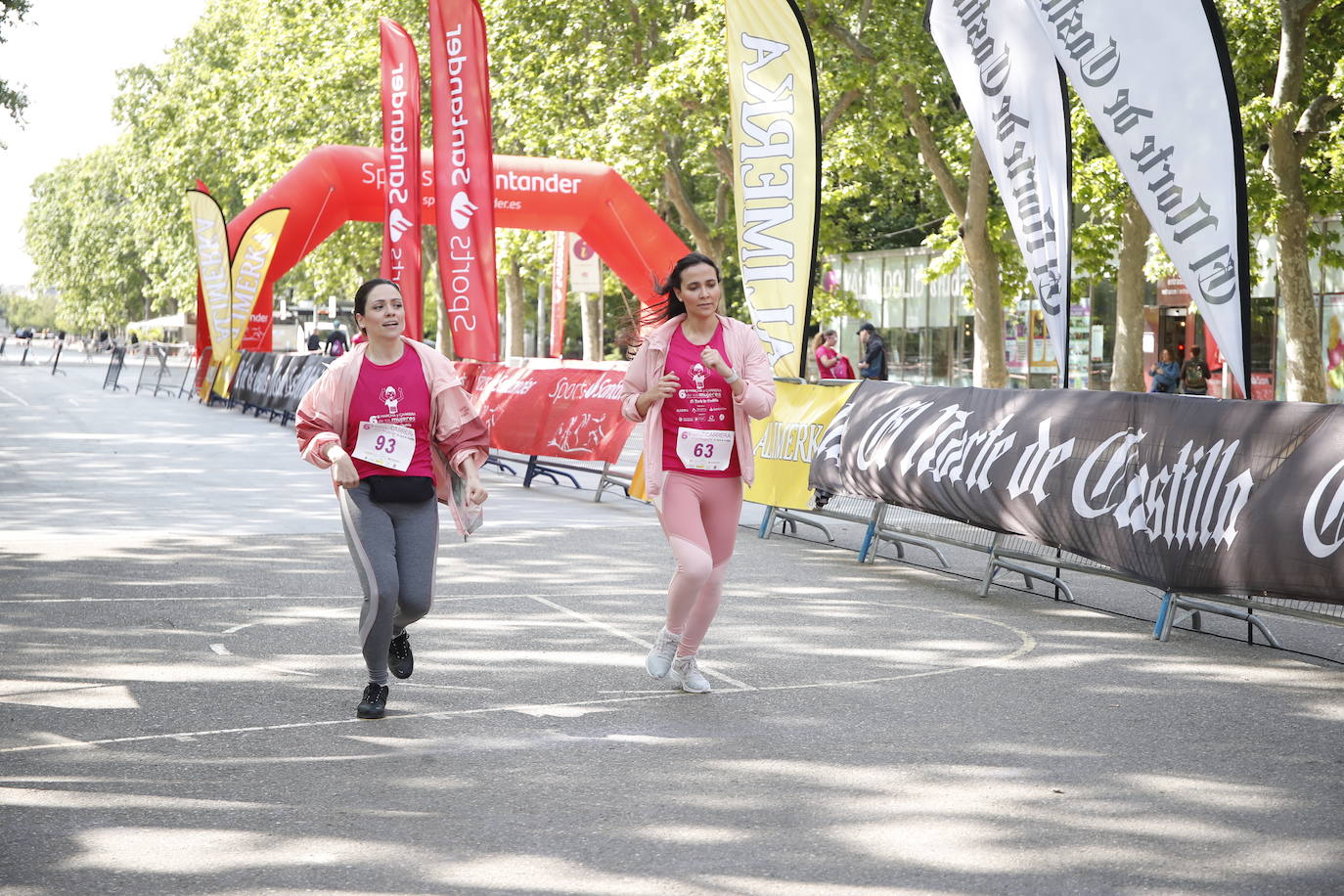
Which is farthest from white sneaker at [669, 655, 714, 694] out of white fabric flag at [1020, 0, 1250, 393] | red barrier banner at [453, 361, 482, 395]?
red barrier banner at [453, 361, 482, 395]

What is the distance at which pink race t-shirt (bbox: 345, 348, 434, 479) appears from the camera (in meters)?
6.39

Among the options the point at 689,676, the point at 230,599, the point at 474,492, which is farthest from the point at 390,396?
the point at 230,599

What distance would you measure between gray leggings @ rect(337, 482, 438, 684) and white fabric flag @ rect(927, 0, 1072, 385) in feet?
18.7

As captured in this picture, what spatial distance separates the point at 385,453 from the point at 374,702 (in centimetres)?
102

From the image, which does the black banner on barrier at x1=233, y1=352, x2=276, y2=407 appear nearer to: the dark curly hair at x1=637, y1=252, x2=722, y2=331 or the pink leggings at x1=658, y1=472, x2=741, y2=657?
the dark curly hair at x1=637, y1=252, x2=722, y2=331

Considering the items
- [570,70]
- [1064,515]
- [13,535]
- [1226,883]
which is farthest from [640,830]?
[570,70]

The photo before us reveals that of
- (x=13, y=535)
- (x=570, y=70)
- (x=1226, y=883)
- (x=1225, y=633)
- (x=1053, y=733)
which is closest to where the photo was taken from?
(x=1226, y=883)

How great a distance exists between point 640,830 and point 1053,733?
2190 millimetres

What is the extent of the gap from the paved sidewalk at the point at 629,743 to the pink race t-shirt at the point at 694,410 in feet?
3.42

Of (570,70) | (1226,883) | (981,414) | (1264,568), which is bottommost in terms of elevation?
(1226,883)

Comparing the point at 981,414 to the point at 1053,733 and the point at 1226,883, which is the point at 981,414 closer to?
the point at 1053,733

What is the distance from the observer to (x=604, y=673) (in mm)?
7430

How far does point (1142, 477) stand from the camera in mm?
8672

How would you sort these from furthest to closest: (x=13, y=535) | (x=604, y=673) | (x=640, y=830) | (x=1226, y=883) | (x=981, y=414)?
(x=13, y=535), (x=981, y=414), (x=604, y=673), (x=640, y=830), (x=1226, y=883)
